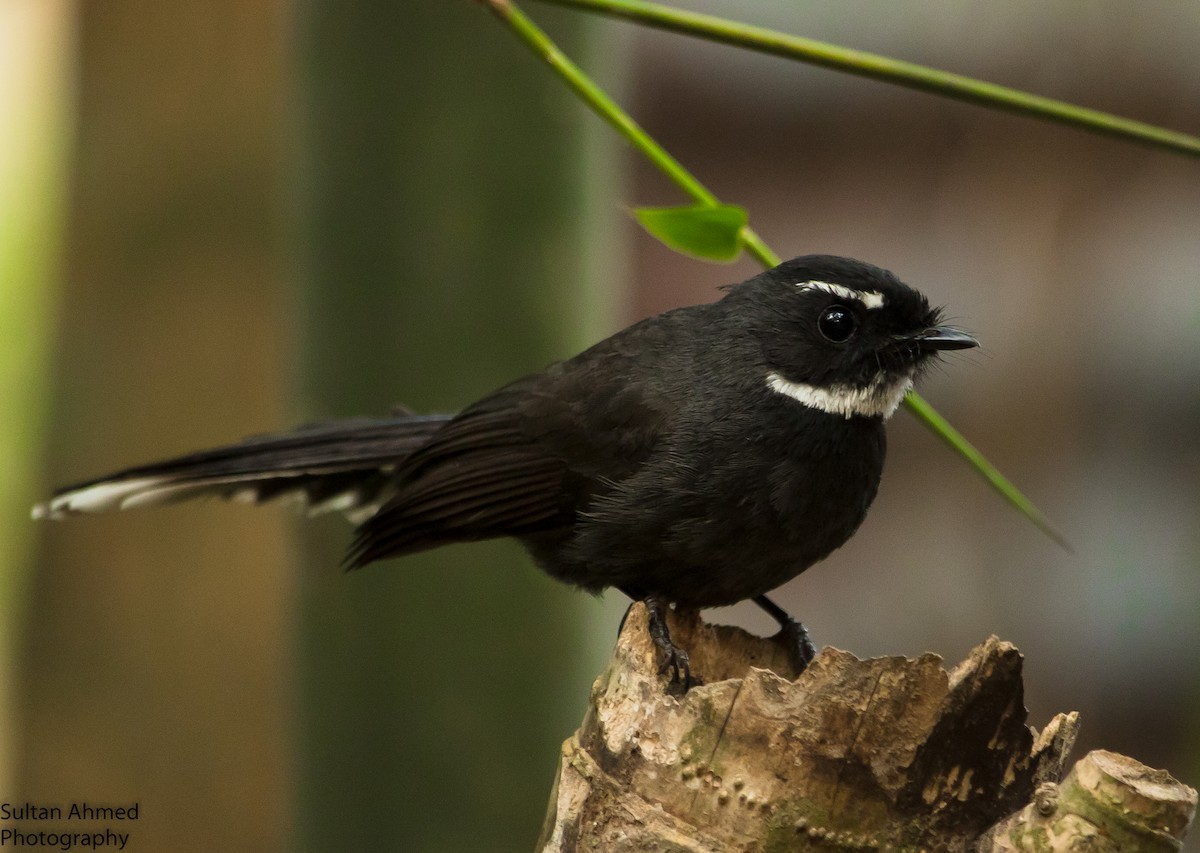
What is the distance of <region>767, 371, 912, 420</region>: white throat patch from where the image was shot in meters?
3.73

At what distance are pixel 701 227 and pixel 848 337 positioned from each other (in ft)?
3.54

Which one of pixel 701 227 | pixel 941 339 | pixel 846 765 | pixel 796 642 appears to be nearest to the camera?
pixel 846 765

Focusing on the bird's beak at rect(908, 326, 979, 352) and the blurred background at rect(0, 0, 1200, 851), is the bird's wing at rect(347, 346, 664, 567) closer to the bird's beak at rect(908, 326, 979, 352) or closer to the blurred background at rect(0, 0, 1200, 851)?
the blurred background at rect(0, 0, 1200, 851)

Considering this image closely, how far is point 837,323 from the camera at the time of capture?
3758 millimetres

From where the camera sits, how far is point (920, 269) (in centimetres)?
689

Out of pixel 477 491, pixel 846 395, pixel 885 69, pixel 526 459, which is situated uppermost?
pixel 885 69

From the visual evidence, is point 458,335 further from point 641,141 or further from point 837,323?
point 641,141

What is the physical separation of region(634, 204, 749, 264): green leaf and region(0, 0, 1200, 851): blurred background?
1162mm

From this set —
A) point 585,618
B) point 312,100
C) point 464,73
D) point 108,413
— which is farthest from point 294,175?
point 108,413

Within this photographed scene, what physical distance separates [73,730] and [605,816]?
4.15 meters

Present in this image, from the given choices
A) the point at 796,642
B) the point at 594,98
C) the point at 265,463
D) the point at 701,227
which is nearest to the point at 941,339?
the point at 796,642

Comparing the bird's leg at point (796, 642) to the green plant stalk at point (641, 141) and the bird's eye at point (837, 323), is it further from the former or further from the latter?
the green plant stalk at point (641, 141)

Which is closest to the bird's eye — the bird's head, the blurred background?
the bird's head

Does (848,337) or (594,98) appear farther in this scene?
(848,337)
